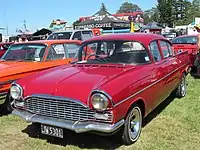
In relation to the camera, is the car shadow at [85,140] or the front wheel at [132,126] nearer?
the front wheel at [132,126]

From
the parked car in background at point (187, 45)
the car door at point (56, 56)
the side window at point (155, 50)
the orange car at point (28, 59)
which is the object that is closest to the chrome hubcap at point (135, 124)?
the side window at point (155, 50)

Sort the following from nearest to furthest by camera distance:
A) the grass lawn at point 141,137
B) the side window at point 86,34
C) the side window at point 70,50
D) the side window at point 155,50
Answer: the grass lawn at point 141,137, the side window at point 155,50, the side window at point 70,50, the side window at point 86,34

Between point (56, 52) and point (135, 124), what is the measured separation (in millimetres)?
3532

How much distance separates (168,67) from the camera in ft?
19.4

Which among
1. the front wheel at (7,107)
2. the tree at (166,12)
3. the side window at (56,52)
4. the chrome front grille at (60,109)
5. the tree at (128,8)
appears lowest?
the front wheel at (7,107)

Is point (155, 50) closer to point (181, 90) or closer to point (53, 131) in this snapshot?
point (181, 90)

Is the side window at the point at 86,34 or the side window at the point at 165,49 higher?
the side window at the point at 86,34

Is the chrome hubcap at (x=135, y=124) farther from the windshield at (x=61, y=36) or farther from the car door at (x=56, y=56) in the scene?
the windshield at (x=61, y=36)

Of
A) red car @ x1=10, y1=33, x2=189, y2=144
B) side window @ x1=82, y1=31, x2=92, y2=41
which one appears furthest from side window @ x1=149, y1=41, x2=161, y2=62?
side window @ x1=82, y1=31, x2=92, y2=41

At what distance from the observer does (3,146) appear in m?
4.66

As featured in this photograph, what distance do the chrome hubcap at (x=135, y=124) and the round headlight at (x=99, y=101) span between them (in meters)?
0.76

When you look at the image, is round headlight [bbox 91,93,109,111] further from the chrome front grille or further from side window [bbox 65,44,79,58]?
side window [bbox 65,44,79,58]

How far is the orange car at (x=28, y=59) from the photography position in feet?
19.7

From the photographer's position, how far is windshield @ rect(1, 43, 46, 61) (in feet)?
23.1
